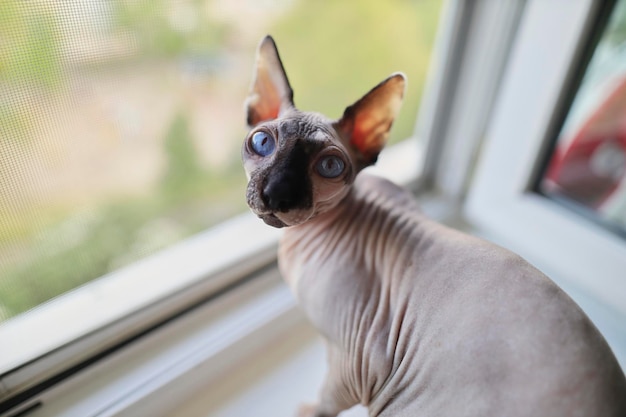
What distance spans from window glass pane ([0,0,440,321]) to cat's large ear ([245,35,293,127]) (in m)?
0.20

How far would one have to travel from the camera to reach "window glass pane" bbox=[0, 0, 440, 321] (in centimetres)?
60

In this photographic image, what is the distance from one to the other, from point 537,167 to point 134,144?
731 mm

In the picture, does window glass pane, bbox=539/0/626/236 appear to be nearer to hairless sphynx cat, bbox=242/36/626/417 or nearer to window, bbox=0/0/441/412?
window, bbox=0/0/441/412

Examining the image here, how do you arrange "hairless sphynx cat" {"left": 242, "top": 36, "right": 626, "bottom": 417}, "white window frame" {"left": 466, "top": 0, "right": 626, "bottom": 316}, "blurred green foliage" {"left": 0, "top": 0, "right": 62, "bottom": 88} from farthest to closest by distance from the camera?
1. "white window frame" {"left": 466, "top": 0, "right": 626, "bottom": 316}
2. "blurred green foliage" {"left": 0, "top": 0, "right": 62, "bottom": 88}
3. "hairless sphynx cat" {"left": 242, "top": 36, "right": 626, "bottom": 417}

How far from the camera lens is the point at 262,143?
0.53 metres

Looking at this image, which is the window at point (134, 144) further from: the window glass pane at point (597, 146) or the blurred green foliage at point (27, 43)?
the window glass pane at point (597, 146)

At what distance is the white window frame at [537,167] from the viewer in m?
0.84

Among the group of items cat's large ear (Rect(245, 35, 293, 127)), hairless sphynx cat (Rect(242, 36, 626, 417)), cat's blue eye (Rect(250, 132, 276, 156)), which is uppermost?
cat's large ear (Rect(245, 35, 293, 127))

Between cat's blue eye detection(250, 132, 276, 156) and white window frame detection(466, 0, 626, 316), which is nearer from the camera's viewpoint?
cat's blue eye detection(250, 132, 276, 156)

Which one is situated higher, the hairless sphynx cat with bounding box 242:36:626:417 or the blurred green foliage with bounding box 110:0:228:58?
the blurred green foliage with bounding box 110:0:228:58

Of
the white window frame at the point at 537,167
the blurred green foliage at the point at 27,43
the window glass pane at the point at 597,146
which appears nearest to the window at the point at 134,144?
the blurred green foliage at the point at 27,43

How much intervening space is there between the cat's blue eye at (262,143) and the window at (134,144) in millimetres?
270

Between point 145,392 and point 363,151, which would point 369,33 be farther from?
point 145,392

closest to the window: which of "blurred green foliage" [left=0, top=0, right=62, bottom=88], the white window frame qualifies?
"blurred green foliage" [left=0, top=0, right=62, bottom=88]
